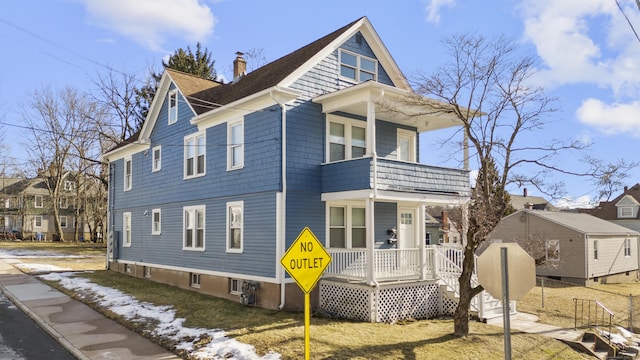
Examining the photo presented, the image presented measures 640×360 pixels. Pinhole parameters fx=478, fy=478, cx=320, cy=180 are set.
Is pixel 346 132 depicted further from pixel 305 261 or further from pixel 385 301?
pixel 305 261

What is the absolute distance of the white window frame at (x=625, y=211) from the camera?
4681 cm

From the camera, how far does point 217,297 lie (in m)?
16.1

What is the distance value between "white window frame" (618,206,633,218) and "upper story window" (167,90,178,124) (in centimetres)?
4567

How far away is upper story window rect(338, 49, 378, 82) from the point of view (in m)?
16.6

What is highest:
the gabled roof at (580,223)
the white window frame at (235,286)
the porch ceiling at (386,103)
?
the porch ceiling at (386,103)

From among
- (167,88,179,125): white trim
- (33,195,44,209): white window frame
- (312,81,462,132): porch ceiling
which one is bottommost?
(33,195,44,209): white window frame

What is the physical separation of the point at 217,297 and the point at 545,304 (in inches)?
500

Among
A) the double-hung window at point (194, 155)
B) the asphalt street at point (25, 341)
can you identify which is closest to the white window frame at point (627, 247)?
the double-hung window at point (194, 155)

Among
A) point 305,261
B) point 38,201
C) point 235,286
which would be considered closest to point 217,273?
point 235,286

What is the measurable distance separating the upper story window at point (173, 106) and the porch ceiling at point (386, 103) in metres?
7.42

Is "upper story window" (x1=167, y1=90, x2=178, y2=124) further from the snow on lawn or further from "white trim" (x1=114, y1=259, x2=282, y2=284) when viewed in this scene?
the snow on lawn

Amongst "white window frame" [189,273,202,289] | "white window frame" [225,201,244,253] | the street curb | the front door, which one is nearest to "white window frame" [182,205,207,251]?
"white window frame" [189,273,202,289]

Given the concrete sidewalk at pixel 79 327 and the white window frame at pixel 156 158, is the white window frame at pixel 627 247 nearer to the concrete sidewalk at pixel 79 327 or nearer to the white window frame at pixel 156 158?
the white window frame at pixel 156 158

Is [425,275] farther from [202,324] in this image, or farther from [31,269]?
[31,269]
